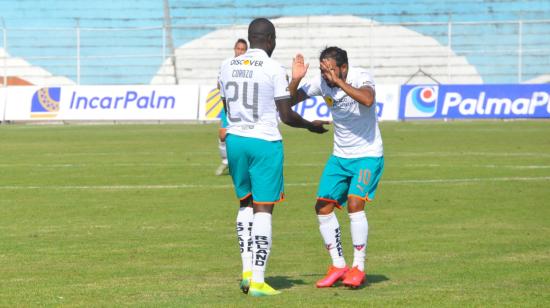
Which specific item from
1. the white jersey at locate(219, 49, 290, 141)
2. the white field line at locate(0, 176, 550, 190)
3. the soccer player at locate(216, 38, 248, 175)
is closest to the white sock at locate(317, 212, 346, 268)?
the white jersey at locate(219, 49, 290, 141)

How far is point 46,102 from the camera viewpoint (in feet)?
132

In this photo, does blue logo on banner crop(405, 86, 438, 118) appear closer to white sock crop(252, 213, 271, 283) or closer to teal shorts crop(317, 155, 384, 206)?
teal shorts crop(317, 155, 384, 206)

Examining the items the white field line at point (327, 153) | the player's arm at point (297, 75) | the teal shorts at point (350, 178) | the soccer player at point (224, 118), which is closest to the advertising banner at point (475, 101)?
the white field line at point (327, 153)

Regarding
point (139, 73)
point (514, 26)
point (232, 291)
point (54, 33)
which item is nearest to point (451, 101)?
point (514, 26)

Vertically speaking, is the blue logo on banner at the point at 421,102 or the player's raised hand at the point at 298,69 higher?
the player's raised hand at the point at 298,69

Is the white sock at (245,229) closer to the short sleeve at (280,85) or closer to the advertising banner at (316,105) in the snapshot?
the short sleeve at (280,85)

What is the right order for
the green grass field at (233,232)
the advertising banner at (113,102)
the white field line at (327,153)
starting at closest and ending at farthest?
the green grass field at (233,232) < the white field line at (327,153) < the advertising banner at (113,102)

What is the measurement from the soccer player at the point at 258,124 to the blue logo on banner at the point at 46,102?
3220 cm

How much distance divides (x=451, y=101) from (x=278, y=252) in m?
27.7

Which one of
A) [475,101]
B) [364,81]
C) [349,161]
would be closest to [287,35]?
[475,101]

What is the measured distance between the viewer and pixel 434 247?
11039 millimetres

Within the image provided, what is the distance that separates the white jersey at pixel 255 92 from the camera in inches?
337

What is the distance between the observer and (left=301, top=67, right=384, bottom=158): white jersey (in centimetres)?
926

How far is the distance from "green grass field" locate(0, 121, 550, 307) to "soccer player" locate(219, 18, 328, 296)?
515 millimetres
